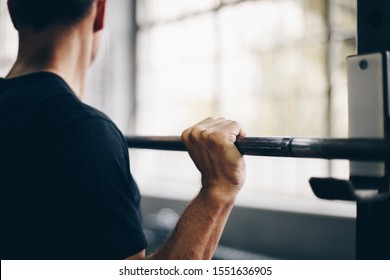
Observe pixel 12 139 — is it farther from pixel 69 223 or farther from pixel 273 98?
pixel 273 98

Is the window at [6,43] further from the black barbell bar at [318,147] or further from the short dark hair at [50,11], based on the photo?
the black barbell bar at [318,147]

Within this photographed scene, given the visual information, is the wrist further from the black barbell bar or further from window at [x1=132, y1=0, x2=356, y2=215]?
window at [x1=132, y1=0, x2=356, y2=215]

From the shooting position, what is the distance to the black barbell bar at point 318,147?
0.57 meters

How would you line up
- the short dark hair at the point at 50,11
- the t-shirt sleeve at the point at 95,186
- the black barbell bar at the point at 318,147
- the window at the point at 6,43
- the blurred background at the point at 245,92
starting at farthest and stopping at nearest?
the window at the point at 6,43, the blurred background at the point at 245,92, the short dark hair at the point at 50,11, the t-shirt sleeve at the point at 95,186, the black barbell bar at the point at 318,147

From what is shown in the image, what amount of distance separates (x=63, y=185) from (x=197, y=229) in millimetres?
259

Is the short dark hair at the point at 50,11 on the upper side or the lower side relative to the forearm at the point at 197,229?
upper

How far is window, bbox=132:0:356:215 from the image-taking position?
339cm

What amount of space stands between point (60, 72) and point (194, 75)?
3.57 metres

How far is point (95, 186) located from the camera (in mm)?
718

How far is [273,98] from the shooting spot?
3752mm

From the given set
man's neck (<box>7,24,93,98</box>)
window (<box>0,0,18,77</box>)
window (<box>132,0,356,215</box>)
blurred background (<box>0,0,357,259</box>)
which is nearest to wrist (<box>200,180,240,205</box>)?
man's neck (<box>7,24,93,98</box>)

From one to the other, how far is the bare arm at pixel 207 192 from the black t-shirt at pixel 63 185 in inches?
3.3

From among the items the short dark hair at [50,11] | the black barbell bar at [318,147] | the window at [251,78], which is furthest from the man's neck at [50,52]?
the window at [251,78]

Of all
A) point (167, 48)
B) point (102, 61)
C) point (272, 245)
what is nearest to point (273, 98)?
point (272, 245)
